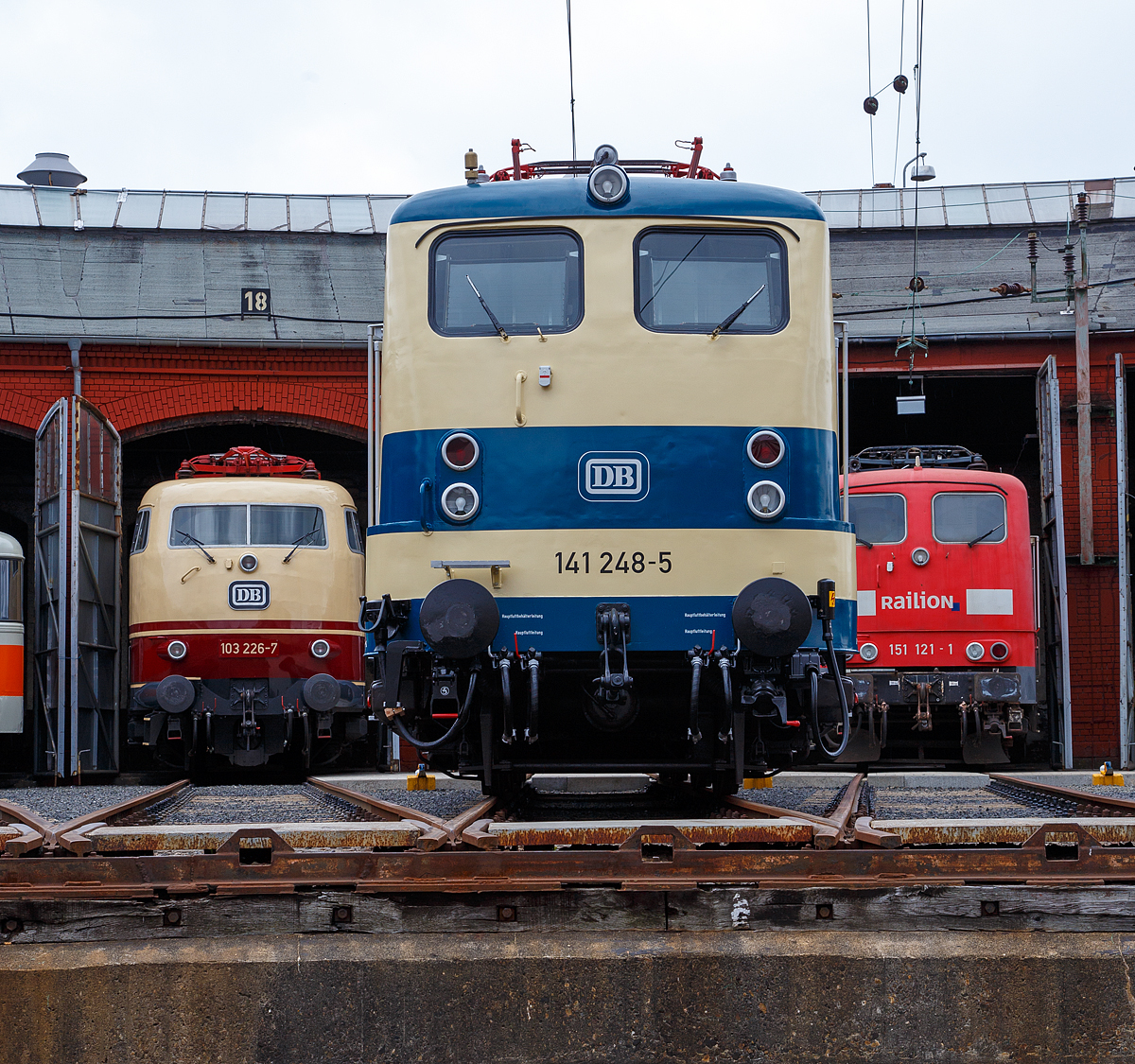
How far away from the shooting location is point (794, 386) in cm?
663

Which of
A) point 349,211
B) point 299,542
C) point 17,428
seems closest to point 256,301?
point 17,428

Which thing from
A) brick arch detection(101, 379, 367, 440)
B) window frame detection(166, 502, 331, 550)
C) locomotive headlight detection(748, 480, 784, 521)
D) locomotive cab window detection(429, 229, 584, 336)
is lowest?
locomotive headlight detection(748, 480, 784, 521)

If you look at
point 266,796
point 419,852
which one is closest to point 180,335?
point 266,796

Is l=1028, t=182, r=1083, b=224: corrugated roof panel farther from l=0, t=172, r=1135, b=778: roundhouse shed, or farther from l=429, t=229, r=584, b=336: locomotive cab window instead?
l=429, t=229, r=584, b=336: locomotive cab window

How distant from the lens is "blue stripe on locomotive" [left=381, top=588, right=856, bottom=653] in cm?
629

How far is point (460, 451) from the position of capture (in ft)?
21.2

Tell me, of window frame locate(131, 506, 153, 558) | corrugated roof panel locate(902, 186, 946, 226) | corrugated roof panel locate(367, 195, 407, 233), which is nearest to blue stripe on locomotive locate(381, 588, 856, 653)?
window frame locate(131, 506, 153, 558)

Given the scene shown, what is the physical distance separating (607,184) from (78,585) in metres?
10.3

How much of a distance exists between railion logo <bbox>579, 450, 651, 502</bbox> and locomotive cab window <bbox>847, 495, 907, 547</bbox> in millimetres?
8339

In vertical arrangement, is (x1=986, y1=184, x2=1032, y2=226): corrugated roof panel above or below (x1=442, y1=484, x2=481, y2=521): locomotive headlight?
above

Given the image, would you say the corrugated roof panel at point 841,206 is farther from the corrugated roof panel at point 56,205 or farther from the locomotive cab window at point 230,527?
the locomotive cab window at point 230,527

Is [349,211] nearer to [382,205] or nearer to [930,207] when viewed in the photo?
[382,205]

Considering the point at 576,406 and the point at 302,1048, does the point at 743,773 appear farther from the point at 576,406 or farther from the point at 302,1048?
the point at 302,1048

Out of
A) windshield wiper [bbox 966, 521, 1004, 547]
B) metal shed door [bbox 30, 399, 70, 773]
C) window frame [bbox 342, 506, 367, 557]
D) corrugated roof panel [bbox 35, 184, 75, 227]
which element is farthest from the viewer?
corrugated roof panel [bbox 35, 184, 75, 227]
